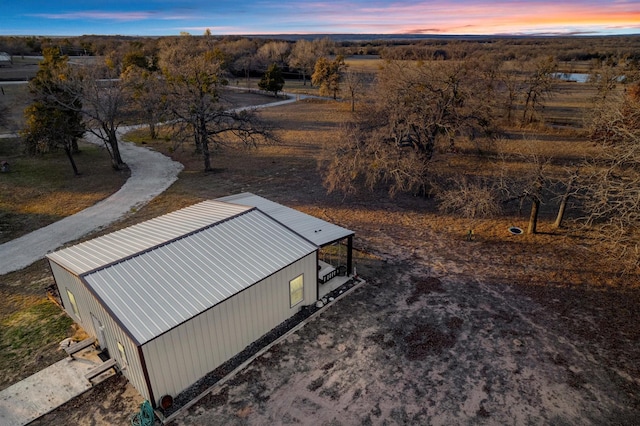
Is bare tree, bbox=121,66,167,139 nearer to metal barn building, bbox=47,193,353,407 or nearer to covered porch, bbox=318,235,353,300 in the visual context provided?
metal barn building, bbox=47,193,353,407

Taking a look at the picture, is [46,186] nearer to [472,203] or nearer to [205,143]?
[205,143]

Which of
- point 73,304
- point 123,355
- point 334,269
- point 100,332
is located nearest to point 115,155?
point 73,304

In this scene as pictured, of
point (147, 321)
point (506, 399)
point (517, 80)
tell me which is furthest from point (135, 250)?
point (517, 80)

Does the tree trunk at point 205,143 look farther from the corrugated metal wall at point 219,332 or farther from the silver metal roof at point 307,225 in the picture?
the corrugated metal wall at point 219,332

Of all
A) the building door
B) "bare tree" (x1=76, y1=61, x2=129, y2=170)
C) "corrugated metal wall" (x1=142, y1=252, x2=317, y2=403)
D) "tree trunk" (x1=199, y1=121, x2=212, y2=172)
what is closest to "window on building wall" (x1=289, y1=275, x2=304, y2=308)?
"corrugated metal wall" (x1=142, y1=252, x2=317, y2=403)

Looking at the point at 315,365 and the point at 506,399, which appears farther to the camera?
the point at 315,365

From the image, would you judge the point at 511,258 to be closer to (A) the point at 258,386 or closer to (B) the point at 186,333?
(A) the point at 258,386
